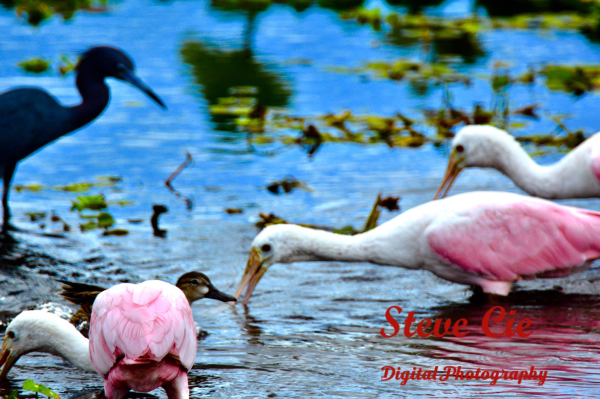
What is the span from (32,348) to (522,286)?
10.5ft

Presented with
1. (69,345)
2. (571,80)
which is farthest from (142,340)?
(571,80)

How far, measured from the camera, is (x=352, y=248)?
6.00 meters

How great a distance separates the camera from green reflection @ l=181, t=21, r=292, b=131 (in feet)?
36.5

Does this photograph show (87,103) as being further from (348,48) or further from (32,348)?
(348,48)

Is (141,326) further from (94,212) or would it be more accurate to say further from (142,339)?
(94,212)

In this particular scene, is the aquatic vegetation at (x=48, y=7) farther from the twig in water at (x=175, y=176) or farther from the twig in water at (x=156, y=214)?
the twig in water at (x=156, y=214)

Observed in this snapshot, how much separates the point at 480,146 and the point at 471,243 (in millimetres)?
1261

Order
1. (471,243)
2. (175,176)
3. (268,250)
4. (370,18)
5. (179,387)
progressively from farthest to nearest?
(370,18), (175,176), (268,250), (471,243), (179,387)

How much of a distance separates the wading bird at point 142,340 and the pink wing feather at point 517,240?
6.94 feet

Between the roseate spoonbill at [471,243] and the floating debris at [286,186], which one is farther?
the floating debris at [286,186]

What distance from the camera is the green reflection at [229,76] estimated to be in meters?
11.1

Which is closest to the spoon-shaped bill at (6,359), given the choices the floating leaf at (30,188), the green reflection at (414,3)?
the floating leaf at (30,188)

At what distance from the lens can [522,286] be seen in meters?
6.30

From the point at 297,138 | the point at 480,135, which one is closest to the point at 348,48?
the point at 297,138
